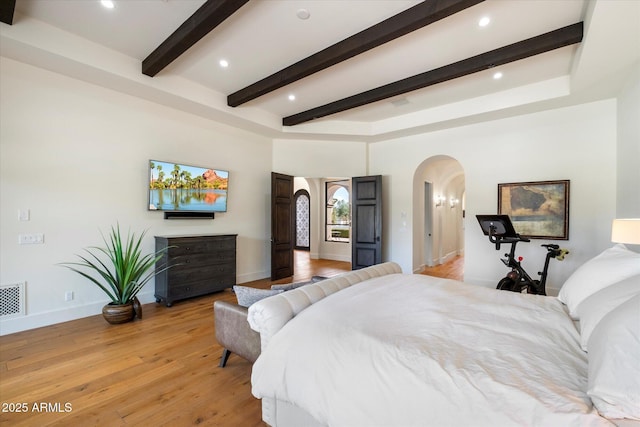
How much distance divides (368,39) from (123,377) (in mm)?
3871

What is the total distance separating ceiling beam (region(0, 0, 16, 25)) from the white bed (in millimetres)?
3473

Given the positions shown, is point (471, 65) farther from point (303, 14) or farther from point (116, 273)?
point (116, 273)

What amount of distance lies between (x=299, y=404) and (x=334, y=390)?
0.77ft

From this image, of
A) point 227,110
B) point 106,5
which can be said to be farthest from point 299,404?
point 227,110

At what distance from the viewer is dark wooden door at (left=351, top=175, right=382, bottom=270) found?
5980mm

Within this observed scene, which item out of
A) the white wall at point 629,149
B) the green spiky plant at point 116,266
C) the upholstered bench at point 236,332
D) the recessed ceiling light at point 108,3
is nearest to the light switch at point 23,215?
the green spiky plant at point 116,266

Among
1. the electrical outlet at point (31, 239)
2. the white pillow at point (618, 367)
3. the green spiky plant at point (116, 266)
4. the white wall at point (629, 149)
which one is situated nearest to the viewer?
the white pillow at point (618, 367)

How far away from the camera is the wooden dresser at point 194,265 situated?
412 cm

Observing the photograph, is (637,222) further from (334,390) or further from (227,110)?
(227,110)

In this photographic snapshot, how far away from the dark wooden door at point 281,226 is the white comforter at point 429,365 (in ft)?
12.8

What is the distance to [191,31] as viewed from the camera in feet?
9.34

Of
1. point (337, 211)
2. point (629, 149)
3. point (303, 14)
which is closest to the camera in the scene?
point (303, 14)

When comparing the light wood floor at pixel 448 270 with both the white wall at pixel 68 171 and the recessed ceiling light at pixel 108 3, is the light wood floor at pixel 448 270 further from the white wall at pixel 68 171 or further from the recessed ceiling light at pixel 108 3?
the recessed ceiling light at pixel 108 3

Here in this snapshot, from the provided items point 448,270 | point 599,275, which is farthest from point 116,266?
point 448,270
